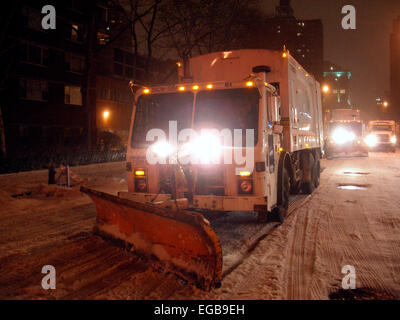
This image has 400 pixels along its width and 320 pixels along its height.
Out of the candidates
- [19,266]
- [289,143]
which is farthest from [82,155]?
[19,266]

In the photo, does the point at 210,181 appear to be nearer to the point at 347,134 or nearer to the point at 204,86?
the point at 204,86

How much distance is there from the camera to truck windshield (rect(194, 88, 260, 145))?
22.6ft

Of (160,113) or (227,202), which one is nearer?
(227,202)

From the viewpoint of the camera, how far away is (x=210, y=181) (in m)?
6.91

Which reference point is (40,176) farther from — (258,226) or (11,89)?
(11,89)

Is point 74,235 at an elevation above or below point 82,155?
below

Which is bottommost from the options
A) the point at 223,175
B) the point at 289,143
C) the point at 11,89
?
the point at 223,175

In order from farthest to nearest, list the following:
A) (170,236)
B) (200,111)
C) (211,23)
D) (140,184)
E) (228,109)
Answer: (211,23), (140,184), (200,111), (228,109), (170,236)

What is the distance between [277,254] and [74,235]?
3.58 meters

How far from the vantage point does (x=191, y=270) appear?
15.7 ft

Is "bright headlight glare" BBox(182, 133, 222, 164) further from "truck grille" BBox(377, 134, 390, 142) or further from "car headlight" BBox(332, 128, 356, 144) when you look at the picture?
"truck grille" BBox(377, 134, 390, 142)

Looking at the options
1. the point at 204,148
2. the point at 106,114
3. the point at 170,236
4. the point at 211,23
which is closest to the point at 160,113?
the point at 204,148

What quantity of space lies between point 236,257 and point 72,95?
32.9 m

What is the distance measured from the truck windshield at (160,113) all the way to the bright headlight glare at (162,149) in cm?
21
